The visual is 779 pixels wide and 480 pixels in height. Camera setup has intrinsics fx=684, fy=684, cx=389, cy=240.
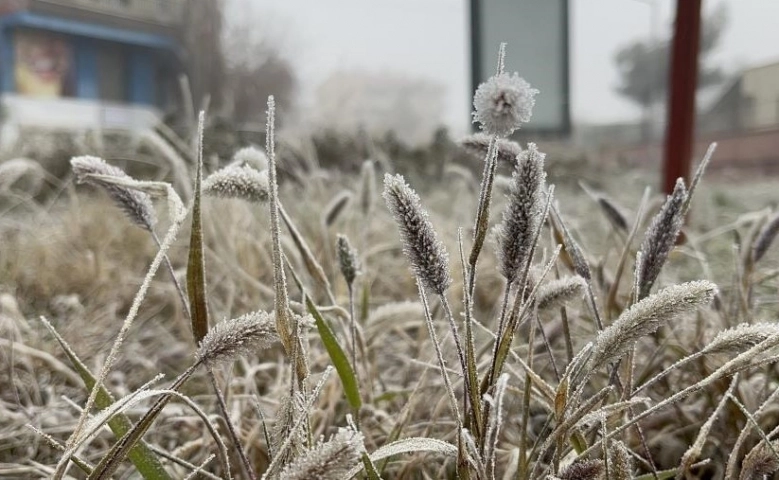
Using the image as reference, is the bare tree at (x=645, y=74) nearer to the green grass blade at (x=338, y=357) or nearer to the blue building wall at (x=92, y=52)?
the green grass blade at (x=338, y=357)

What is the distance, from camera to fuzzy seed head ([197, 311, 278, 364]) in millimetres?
333

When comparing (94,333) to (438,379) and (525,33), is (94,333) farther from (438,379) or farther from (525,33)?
(525,33)

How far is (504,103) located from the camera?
278 mm

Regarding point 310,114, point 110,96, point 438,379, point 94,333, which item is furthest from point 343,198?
point 110,96

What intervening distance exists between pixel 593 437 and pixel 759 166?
2429mm

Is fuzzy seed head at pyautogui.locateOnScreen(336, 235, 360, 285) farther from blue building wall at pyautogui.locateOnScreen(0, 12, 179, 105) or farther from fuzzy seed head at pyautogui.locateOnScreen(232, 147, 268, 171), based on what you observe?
blue building wall at pyautogui.locateOnScreen(0, 12, 179, 105)

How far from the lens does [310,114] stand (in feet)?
9.52

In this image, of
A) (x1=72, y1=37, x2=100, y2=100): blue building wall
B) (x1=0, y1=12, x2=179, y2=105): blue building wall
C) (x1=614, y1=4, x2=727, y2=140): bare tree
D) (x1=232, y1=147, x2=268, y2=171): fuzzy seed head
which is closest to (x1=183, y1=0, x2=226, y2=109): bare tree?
(x1=0, y1=12, x2=179, y2=105): blue building wall

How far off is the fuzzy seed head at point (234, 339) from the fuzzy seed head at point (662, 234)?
0.24 meters

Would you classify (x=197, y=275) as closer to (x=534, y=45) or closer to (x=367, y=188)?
(x=367, y=188)

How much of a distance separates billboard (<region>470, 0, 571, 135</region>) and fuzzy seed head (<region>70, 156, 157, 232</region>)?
33.1 inches

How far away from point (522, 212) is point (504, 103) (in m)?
0.07

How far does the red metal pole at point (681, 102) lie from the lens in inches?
58.0

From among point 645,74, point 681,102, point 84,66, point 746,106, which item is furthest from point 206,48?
point 681,102
